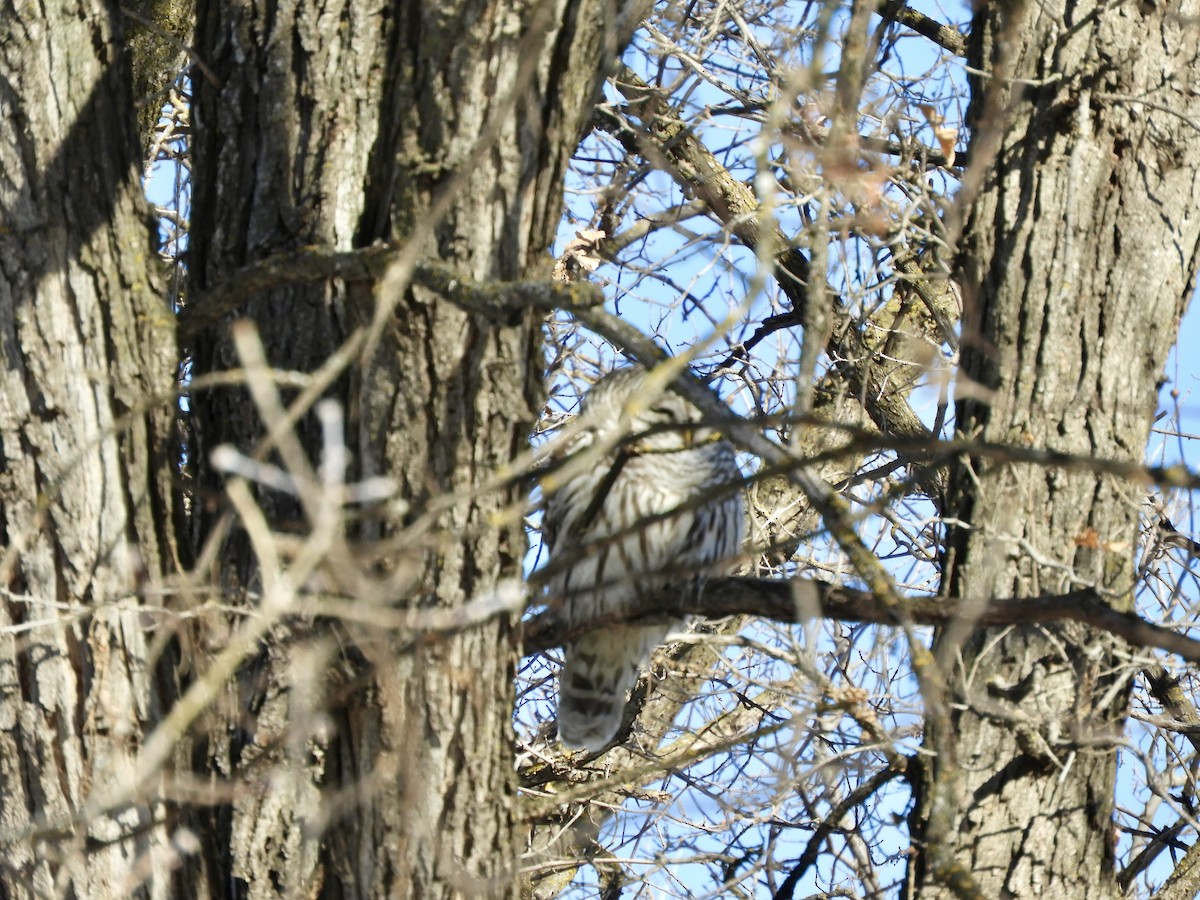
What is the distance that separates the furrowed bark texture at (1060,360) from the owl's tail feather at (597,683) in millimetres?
1322

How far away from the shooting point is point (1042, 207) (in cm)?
386

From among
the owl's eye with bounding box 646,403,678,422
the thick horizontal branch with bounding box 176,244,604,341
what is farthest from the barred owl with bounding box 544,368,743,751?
the thick horizontal branch with bounding box 176,244,604,341

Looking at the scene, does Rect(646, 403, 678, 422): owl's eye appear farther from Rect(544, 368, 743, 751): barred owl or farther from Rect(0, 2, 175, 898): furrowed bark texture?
Rect(0, 2, 175, 898): furrowed bark texture

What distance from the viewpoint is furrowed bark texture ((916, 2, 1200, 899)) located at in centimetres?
365

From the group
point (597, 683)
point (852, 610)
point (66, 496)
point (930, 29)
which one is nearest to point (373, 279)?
point (66, 496)

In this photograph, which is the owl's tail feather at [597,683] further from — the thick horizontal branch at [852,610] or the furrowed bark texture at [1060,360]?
the furrowed bark texture at [1060,360]

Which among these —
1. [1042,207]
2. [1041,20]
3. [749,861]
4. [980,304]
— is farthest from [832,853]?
[1041,20]

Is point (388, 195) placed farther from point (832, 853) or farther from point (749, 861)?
point (749, 861)

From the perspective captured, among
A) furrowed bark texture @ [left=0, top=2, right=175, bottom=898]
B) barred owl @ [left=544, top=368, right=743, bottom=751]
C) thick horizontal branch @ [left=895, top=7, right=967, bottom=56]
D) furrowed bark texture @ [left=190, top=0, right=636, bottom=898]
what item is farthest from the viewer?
thick horizontal branch @ [left=895, top=7, right=967, bottom=56]

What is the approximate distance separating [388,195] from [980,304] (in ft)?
6.31

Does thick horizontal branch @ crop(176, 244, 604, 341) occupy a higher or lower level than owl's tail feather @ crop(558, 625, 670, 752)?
higher

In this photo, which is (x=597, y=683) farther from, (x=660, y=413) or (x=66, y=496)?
(x=66, y=496)

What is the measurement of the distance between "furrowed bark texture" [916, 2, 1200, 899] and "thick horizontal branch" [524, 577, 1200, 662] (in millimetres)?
509

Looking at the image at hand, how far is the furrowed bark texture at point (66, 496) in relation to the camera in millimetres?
2775
